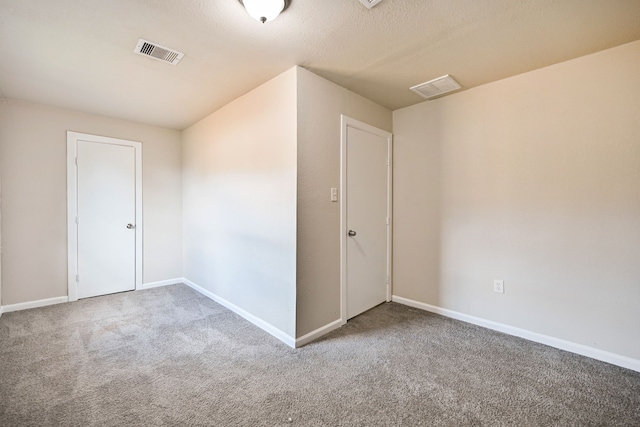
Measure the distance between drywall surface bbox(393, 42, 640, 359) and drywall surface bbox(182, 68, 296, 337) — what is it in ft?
5.36

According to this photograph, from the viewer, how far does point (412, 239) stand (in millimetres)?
3260

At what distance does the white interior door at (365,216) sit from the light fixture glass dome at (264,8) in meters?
1.27

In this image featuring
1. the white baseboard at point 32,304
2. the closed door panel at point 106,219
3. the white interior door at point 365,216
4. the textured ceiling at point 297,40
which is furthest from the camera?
the closed door panel at point 106,219

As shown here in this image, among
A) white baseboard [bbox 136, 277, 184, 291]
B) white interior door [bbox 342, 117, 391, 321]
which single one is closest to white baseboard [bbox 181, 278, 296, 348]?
white baseboard [bbox 136, 277, 184, 291]

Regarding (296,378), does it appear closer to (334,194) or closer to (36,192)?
(334,194)

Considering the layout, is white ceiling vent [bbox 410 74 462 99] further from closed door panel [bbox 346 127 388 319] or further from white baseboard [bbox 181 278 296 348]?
white baseboard [bbox 181 278 296 348]

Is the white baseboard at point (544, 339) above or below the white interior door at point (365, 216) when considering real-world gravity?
below

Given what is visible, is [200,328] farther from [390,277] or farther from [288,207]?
[390,277]

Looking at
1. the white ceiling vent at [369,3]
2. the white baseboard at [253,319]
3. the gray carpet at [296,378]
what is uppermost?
the white ceiling vent at [369,3]

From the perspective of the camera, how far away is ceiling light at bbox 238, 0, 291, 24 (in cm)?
154

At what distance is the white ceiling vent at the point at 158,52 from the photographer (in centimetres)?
202

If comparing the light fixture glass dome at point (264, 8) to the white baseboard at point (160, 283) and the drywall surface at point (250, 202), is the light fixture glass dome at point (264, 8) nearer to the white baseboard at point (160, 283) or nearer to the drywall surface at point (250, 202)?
the drywall surface at point (250, 202)

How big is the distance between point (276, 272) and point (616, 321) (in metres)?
2.75

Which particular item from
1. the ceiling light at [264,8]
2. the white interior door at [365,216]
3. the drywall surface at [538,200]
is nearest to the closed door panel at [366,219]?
the white interior door at [365,216]
